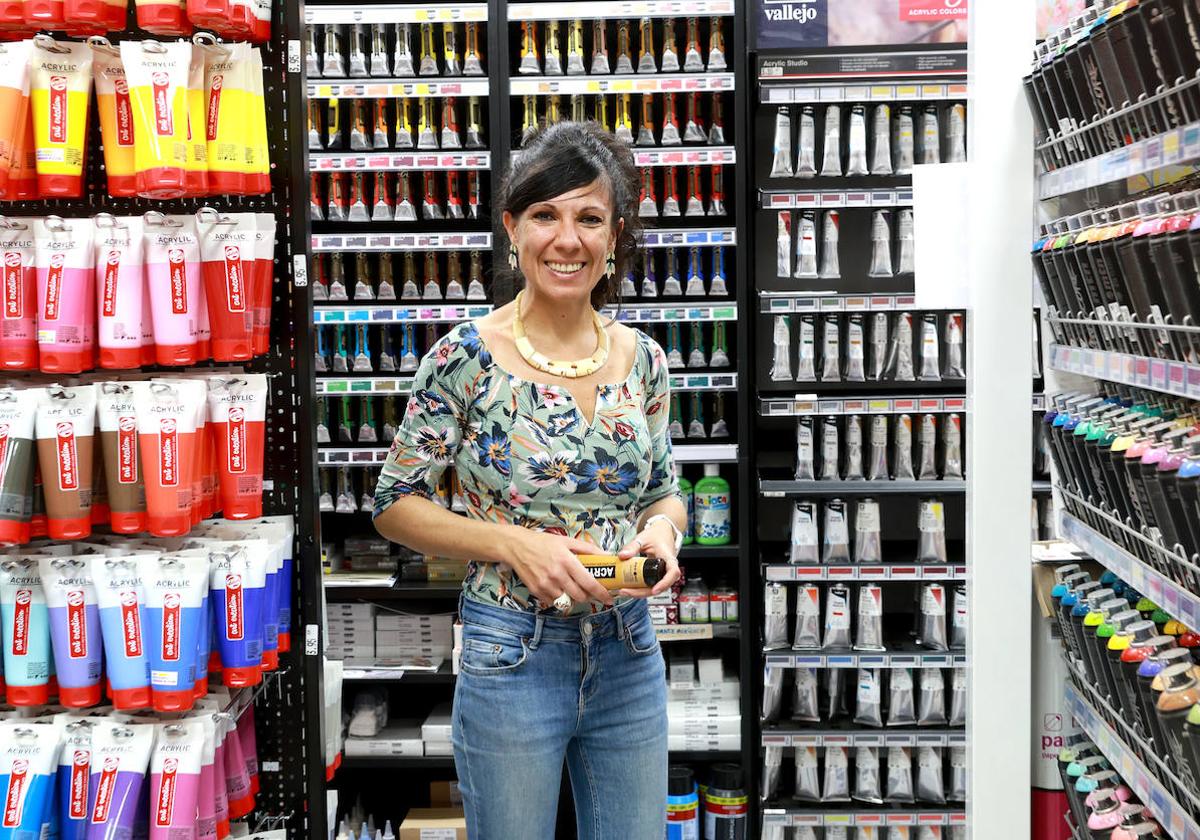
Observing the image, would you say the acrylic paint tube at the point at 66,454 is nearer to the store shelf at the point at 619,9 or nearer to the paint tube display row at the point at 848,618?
the store shelf at the point at 619,9

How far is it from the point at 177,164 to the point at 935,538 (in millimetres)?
2856

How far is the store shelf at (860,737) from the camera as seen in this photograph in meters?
4.13

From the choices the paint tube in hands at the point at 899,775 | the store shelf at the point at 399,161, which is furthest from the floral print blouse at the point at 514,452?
the paint tube in hands at the point at 899,775

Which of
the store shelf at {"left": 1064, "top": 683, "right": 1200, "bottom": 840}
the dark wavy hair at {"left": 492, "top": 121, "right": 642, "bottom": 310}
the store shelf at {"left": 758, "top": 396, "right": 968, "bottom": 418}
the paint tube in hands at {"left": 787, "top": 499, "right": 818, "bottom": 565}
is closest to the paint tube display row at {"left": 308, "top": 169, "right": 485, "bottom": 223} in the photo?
the store shelf at {"left": 758, "top": 396, "right": 968, "bottom": 418}

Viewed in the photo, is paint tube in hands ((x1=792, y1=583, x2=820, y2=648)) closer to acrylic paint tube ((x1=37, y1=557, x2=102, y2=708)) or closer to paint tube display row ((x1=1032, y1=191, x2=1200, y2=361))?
paint tube display row ((x1=1032, y1=191, x2=1200, y2=361))

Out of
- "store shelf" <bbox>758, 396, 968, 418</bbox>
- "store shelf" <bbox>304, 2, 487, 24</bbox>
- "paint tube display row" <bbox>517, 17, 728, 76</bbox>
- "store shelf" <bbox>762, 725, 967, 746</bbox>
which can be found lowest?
"store shelf" <bbox>762, 725, 967, 746</bbox>

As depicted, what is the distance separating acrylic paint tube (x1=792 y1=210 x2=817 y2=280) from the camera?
422cm

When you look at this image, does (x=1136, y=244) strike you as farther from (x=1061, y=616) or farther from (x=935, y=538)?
(x=935, y=538)

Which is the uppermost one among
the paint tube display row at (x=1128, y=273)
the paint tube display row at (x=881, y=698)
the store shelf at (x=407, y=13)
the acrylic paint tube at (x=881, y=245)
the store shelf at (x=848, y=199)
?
the store shelf at (x=407, y=13)

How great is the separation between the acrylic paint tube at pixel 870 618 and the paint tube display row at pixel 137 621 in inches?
93.0

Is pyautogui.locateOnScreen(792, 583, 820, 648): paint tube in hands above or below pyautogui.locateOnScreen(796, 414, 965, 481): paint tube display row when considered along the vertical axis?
below

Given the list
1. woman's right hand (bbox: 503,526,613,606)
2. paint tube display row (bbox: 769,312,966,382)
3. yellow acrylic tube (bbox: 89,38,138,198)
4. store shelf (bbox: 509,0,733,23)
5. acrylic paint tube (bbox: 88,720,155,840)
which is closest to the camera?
woman's right hand (bbox: 503,526,613,606)

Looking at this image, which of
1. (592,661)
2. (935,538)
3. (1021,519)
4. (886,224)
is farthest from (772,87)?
(592,661)

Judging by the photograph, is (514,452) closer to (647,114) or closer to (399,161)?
(399,161)
